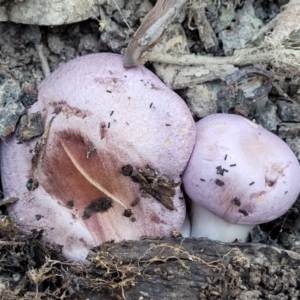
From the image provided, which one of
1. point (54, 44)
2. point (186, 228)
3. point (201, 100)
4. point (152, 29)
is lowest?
point (186, 228)

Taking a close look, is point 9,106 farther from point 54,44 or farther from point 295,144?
point 295,144

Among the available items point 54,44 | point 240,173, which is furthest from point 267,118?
point 54,44

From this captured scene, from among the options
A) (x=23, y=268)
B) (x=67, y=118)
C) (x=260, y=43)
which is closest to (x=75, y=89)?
(x=67, y=118)

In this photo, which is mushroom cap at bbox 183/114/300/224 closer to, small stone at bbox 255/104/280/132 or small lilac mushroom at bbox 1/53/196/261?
small lilac mushroom at bbox 1/53/196/261

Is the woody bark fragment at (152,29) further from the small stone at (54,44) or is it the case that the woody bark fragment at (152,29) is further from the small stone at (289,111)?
the small stone at (289,111)

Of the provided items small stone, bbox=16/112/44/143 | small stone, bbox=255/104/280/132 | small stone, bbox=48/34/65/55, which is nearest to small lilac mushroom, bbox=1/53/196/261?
small stone, bbox=16/112/44/143

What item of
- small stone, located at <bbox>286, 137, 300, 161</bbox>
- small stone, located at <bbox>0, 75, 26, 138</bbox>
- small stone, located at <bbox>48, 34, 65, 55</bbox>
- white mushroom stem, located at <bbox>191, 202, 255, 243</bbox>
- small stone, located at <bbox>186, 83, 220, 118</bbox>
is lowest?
white mushroom stem, located at <bbox>191, 202, 255, 243</bbox>

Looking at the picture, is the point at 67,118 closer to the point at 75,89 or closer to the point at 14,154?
the point at 75,89
